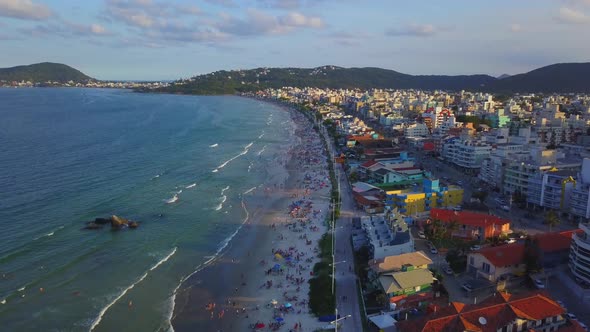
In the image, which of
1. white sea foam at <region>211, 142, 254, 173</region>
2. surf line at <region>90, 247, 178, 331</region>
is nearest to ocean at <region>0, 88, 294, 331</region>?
surf line at <region>90, 247, 178, 331</region>

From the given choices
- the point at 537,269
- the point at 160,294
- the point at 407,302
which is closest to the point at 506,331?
the point at 407,302

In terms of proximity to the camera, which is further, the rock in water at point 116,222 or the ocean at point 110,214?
the rock in water at point 116,222

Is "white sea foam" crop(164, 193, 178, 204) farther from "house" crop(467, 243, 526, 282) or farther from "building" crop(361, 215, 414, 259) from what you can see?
"house" crop(467, 243, 526, 282)

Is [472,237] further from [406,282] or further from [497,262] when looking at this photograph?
[406,282]

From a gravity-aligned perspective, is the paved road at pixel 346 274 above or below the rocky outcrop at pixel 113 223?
below

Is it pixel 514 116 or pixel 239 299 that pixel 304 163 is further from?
pixel 514 116

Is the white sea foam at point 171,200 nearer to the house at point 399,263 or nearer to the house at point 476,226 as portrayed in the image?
the house at point 399,263

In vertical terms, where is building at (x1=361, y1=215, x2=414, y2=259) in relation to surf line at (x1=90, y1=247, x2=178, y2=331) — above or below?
above

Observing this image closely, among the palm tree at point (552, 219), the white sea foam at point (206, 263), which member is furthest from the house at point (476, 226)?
the white sea foam at point (206, 263)
